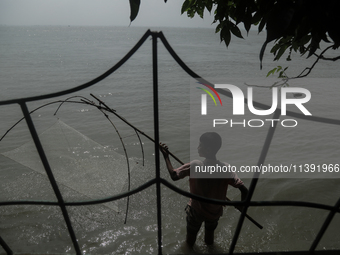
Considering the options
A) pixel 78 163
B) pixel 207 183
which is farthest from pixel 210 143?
pixel 78 163

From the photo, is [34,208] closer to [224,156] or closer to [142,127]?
[224,156]

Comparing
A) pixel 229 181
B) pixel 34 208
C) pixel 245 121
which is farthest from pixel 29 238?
pixel 245 121

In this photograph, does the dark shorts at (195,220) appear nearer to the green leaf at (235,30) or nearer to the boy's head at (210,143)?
the boy's head at (210,143)

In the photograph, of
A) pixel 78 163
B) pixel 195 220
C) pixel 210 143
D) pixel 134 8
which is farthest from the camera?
pixel 78 163

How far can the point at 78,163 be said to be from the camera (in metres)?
4.72

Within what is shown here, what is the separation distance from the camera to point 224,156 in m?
7.37

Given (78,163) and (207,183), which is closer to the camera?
(207,183)

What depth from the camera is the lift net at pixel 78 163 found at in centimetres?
430

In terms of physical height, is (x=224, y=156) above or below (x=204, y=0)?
below

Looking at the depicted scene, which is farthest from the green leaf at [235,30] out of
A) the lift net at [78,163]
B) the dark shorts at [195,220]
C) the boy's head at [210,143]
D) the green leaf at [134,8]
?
the lift net at [78,163]

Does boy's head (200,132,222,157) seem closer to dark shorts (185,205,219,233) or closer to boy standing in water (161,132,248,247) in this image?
boy standing in water (161,132,248,247)

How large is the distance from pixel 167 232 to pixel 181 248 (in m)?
0.53

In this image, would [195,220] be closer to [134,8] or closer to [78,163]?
[78,163]

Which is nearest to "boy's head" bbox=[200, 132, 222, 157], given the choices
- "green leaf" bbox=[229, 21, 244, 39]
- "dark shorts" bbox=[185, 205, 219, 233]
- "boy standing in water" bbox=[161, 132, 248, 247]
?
"boy standing in water" bbox=[161, 132, 248, 247]
